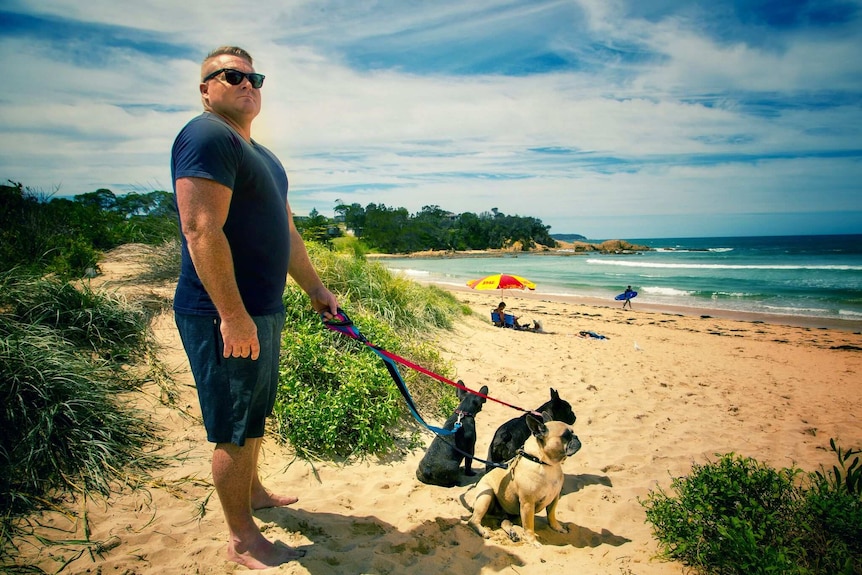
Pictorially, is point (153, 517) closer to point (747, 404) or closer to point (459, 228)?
point (747, 404)

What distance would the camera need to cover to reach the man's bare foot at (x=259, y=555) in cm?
216

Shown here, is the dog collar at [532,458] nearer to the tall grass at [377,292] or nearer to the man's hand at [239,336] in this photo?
the man's hand at [239,336]

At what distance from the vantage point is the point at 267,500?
272 cm

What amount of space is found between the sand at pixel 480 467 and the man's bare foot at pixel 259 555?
61 mm

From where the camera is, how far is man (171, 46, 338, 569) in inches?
67.3

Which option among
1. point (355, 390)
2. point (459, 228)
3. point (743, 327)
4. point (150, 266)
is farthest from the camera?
point (459, 228)

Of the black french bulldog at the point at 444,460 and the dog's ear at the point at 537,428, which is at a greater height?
the dog's ear at the point at 537,428

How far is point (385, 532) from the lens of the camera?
267 centimetres

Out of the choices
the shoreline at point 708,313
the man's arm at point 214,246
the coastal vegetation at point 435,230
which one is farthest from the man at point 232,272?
the coastal vegetation at point 435,230

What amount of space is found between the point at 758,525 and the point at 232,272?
301 cm

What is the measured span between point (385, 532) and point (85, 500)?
1.80m

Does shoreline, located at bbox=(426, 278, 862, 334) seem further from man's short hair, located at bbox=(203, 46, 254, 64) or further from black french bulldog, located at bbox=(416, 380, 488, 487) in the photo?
man's short hair, located at bbox=(203, 46, 254, 64)

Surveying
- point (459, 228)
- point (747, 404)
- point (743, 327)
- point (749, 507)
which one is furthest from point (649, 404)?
point (459, 228)

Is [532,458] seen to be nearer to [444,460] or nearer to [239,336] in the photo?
[444,460]
